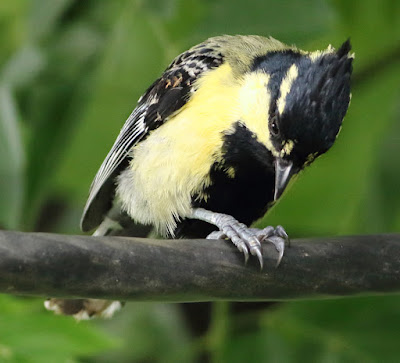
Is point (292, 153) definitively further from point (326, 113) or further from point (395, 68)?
point (395, 68)

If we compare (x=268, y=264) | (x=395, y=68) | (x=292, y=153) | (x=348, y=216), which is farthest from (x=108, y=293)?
(x=395, y=68)

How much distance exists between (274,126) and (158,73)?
881mm

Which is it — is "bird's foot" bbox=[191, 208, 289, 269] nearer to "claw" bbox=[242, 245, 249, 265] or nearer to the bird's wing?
"claw" bbox=[242, 245, 249, 265]

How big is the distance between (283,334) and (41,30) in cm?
144

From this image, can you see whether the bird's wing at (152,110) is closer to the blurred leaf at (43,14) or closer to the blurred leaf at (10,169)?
the blurred leaf at (10,169)

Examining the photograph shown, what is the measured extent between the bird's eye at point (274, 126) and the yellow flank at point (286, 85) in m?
0.04

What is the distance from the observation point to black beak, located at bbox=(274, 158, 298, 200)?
2.15 meters

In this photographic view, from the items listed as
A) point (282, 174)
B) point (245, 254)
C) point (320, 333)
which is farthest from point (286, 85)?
point (320, 333)

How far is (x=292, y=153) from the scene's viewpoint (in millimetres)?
2143

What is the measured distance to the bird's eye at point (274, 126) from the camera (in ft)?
7.14

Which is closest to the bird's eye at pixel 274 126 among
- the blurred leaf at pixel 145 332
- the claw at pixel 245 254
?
the claw at pixel 245 254

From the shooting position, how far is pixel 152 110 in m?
2.58

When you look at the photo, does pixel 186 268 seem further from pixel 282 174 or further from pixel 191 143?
pixel 191 143

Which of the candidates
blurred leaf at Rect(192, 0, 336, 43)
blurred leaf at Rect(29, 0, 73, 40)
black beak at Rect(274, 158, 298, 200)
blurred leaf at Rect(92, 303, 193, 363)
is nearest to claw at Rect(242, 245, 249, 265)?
black beak at Rect(274, 158, 298, 200)
